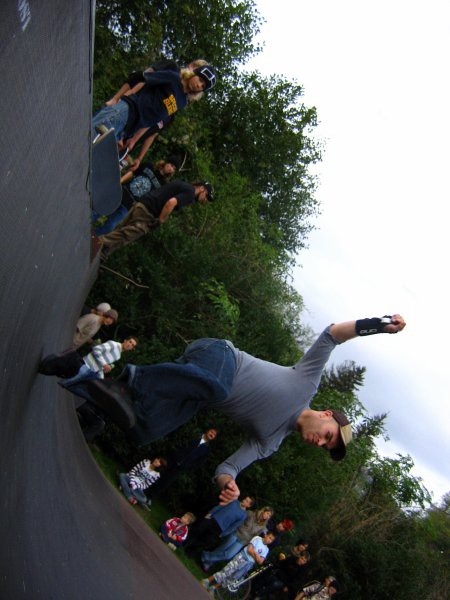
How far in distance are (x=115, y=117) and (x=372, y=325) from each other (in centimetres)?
306

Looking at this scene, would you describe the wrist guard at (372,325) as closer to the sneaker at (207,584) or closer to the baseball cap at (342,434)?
the baseball cap at (342,434)

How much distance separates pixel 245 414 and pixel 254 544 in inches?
244

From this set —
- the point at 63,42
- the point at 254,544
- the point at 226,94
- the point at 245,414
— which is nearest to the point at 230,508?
the point at 254,544

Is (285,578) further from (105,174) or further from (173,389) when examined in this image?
(105,174)

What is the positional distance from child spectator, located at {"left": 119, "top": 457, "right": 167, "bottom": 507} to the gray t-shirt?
16.5 feet

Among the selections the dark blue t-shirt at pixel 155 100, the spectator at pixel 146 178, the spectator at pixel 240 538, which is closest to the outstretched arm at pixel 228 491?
the dark blue t-shirt at pixel 155 100

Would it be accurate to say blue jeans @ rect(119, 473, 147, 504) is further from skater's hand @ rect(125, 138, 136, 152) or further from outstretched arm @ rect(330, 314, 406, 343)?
outstretched arm @ rect(330, 314, 406, 343)

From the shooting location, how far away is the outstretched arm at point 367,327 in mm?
3424

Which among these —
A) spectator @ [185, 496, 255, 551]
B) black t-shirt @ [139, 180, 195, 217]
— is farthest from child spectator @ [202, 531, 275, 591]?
black t-shirt @ [139, 180, 195, 217]

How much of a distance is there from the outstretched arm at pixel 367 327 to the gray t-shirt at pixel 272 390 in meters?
0.07

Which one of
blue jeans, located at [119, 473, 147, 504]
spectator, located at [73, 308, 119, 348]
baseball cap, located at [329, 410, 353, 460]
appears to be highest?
baseball cap, located at [329, 410, 353, 460]


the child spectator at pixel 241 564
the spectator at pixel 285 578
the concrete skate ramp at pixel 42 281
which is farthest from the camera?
the spectator at pixel 285 578

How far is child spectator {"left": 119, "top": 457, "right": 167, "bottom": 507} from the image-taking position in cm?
827

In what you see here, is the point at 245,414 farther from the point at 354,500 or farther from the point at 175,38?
the point at 175,38
